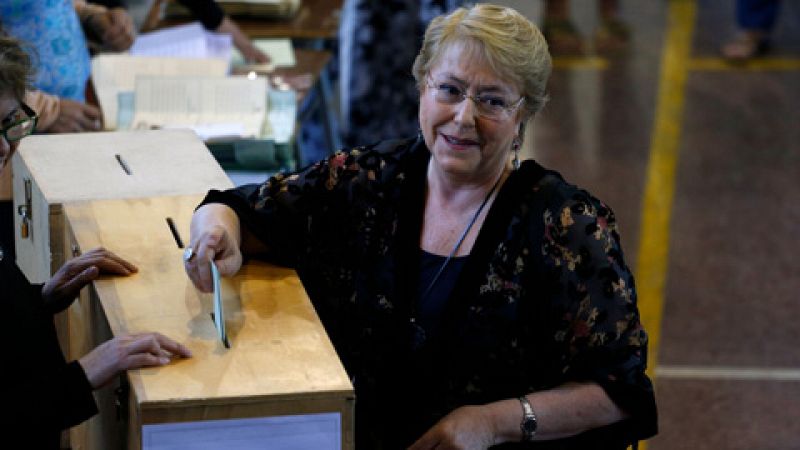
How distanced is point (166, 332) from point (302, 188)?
1.87 feet

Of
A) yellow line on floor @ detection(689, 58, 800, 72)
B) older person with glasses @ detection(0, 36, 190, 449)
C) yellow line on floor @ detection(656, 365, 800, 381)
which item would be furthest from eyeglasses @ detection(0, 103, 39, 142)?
yellow line on floor @ detection(689, 58, 800, 72)

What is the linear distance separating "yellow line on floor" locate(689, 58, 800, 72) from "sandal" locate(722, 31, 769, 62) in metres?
0.06

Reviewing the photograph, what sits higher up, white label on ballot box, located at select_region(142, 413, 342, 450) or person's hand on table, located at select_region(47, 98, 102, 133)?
white label on ballot box, located at select_region(142, 413, 342, 450)

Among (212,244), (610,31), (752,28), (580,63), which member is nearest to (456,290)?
(212,244)

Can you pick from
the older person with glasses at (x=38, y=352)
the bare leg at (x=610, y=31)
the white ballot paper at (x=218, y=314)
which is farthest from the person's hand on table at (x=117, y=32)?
the bare leg at (x=610, y=31)

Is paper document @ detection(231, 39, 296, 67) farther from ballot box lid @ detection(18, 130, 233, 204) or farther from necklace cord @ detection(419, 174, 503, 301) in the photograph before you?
necklace cord @ detection(419, 174, 503, 301)

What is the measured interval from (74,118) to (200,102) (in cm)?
42

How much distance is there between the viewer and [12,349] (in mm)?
2180

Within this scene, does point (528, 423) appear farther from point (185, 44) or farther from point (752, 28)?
point (752, 28)

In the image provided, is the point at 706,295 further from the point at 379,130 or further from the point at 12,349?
the point at 12,349

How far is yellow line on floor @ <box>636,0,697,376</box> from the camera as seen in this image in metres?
5.11

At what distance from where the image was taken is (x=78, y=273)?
96.4 inches

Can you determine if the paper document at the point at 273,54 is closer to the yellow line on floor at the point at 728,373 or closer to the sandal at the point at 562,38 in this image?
the yellow line on floor at the point at 728,373

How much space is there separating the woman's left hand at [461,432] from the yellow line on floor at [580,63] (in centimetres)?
590
